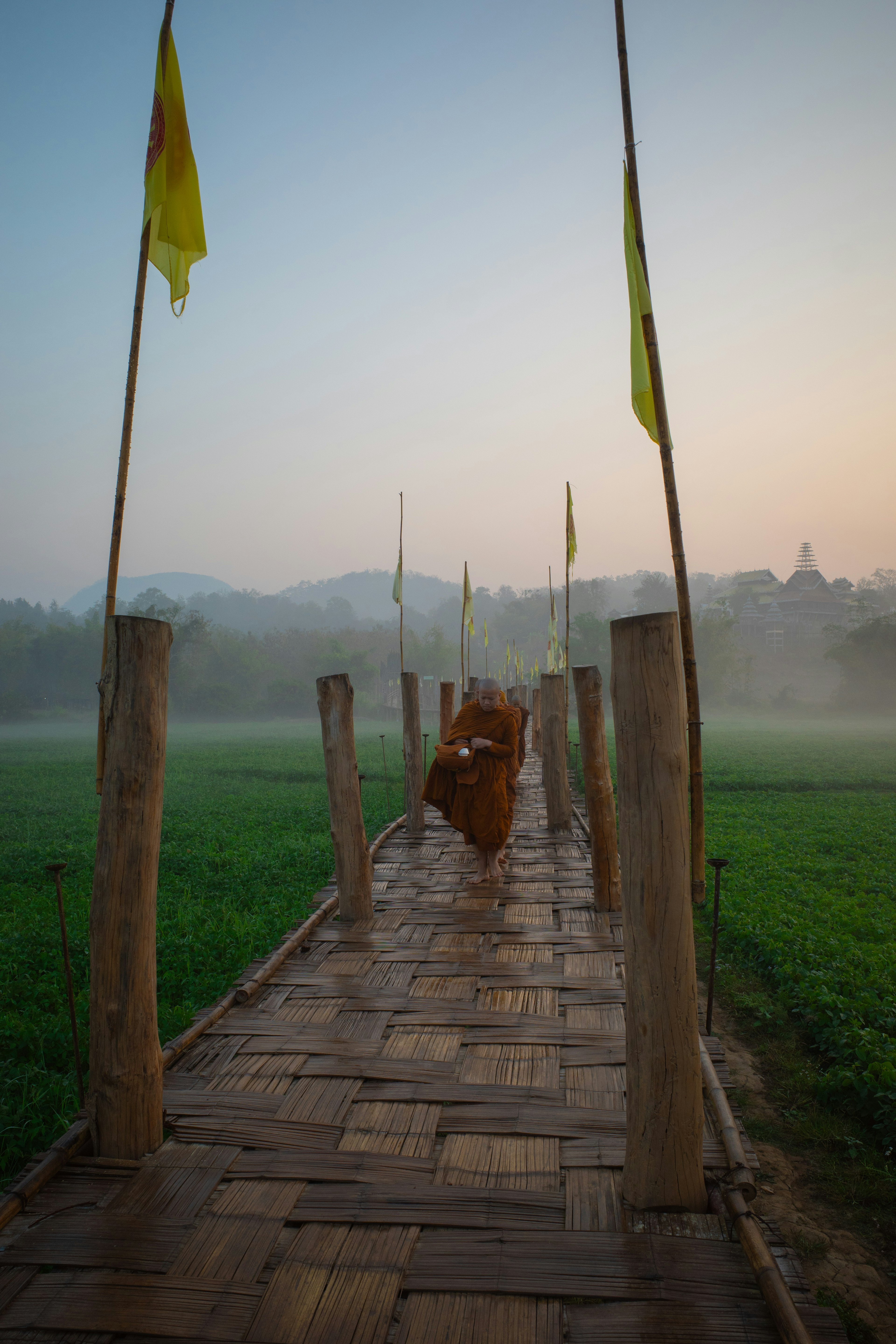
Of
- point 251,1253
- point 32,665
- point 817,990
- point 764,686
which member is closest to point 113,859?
point 251,1253

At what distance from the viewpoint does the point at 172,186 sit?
319 cm

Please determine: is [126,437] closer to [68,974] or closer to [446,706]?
[68,974]

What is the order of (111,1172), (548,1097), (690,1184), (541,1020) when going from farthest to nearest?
(541,1020) → (548,1097) → (111,1172) → (690,1184)

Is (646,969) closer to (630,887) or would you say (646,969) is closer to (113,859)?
(630,887)

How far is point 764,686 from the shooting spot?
52.1m

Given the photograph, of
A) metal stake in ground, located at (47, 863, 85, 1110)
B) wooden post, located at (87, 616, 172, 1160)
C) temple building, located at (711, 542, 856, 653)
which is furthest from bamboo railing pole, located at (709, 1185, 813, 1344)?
temple building, located at (711, 542, 856, 653)

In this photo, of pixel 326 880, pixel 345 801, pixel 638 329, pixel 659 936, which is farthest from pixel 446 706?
pixel 659 936

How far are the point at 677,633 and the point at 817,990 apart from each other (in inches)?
114

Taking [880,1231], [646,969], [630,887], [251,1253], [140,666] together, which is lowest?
[880,1231]

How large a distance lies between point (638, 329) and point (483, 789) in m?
3.51

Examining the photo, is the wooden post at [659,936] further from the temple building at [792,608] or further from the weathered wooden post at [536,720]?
the temple building at [792,608]

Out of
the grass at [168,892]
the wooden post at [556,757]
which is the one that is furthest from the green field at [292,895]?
the wooden post at [556,757]

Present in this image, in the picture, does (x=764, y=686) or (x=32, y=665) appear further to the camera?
(x=764, y=686)

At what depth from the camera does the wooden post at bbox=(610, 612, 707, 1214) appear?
2.05m
